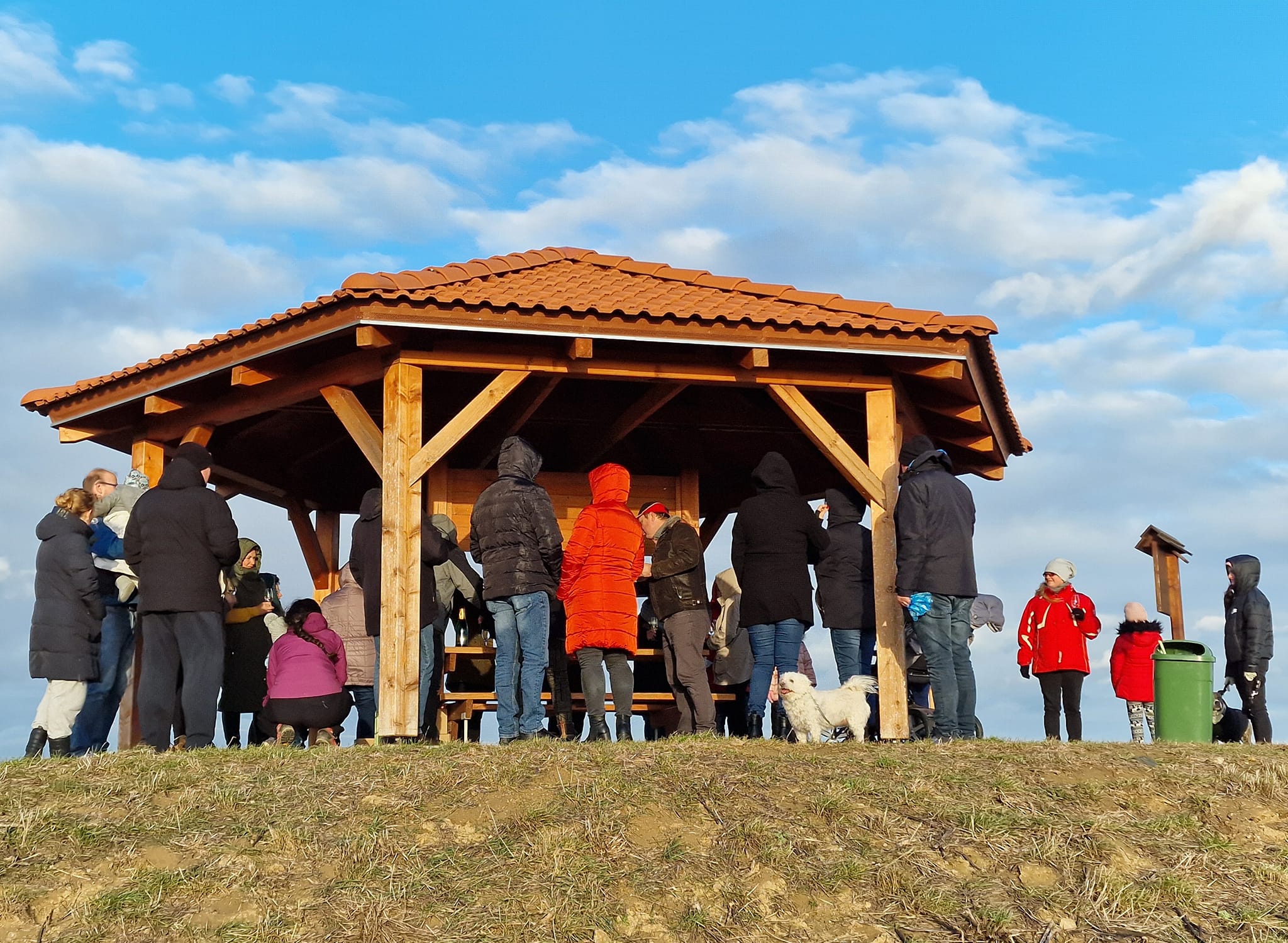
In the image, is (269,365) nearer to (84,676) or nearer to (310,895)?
(84,676)

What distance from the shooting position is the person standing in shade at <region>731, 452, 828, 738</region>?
9125mm

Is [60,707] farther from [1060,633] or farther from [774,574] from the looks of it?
[1060,633]

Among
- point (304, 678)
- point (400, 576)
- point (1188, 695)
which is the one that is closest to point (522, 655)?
point (400, 576)

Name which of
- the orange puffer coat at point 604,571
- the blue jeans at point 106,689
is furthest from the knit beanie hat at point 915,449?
the blue jeans at point 106,689

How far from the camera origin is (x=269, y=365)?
10.6 meters

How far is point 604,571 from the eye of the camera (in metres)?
8.74

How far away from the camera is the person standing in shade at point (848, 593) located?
976 centimetres

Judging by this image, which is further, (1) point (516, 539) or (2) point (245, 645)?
(2) point (245, 645)

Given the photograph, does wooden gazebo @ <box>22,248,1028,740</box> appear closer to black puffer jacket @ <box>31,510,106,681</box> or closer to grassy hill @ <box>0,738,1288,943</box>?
black puffer jacket @ <box>31,510,106,681</box>

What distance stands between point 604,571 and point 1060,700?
4.09m

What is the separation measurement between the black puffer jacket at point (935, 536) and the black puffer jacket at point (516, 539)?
2.29 meters

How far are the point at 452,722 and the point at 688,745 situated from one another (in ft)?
13.7

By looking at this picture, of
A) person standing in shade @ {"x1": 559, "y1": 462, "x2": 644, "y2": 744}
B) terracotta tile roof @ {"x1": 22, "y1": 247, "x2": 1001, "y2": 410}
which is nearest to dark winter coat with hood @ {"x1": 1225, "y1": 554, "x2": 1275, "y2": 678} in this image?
terracotta tile roof @ {"x1": 22, "y1": 247, "x2": 1001, "y2": 410}

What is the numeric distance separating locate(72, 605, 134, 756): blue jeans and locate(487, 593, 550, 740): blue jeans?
2597 millimetres
